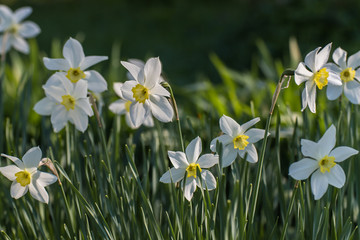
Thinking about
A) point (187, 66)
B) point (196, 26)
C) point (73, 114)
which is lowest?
point (73, 114)

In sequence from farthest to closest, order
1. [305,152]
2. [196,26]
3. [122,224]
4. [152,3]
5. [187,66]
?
[152,3] → [196,26] → [187,66] → [122,224] → [305,152]

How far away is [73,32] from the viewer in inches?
287

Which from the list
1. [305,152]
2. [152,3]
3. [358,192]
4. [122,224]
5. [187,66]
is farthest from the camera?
[152,3]

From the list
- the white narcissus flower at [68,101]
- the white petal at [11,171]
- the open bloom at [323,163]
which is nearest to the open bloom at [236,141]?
the open bloom at [323,163]

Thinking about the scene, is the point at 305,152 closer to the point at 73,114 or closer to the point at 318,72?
the point at 318,72

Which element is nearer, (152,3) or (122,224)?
(122,224)

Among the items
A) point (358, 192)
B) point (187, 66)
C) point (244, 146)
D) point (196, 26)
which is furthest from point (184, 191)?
point (196, 26)

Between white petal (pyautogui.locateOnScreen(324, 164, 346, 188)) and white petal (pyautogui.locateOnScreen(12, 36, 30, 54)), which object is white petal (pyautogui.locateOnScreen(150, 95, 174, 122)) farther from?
white petal (pyautogui.locateOnScreen(12, 36, 30, 54))

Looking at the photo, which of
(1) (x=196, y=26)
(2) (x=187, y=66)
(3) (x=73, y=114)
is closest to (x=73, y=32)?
(1) (x=196, y=26)

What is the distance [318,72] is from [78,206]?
683 millimetres

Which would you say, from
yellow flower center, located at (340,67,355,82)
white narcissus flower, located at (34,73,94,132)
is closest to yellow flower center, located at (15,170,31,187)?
white narcissus flower, located at (34,73,94,132)

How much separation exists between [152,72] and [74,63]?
0.85 ft

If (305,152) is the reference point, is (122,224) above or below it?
below

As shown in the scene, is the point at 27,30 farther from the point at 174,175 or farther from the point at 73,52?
the point at 174,175
